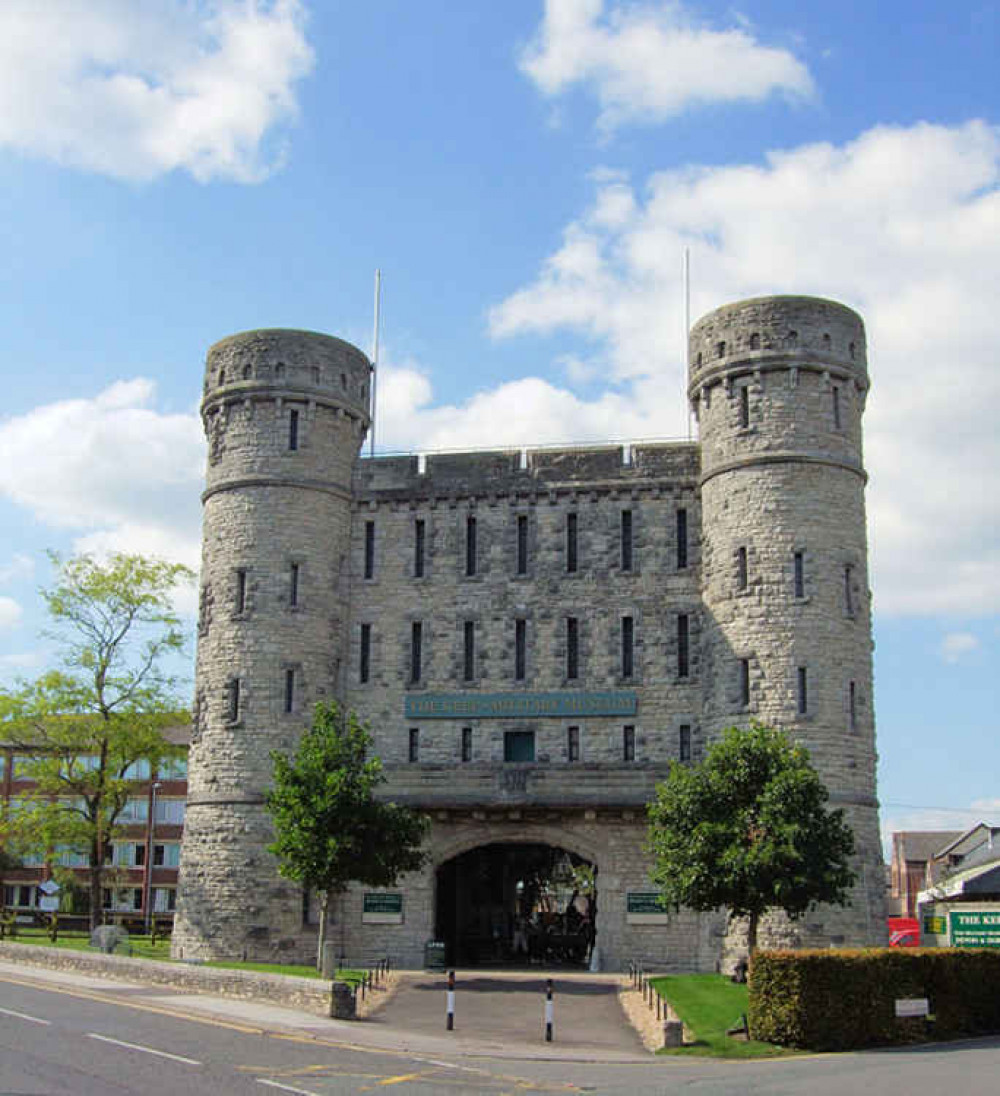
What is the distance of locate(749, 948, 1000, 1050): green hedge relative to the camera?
70.0 feet

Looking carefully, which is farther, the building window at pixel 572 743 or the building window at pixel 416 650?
the building window at pixel 416 650

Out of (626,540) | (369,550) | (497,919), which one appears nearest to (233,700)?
(369,550)

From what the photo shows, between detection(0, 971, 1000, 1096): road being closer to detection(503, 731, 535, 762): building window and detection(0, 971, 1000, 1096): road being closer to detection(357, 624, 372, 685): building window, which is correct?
detection(503, 731, 535, 762): building window

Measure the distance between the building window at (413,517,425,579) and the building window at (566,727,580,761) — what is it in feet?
21.1

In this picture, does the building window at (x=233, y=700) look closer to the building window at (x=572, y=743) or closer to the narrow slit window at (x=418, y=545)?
the narrow slit window at (x=418, y=545)

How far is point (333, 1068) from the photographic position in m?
17.0

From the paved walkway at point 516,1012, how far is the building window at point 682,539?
452 inches

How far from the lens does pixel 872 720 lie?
34.8 metres

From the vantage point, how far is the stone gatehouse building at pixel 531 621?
1355 inches

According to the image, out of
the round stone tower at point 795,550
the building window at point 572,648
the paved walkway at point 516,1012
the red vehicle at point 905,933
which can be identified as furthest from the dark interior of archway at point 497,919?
the red vehicle at point 905,933

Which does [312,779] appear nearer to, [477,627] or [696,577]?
[477,627]

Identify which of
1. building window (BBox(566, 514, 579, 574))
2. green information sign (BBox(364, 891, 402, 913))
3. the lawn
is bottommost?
the lawn

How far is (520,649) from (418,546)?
4499 mm

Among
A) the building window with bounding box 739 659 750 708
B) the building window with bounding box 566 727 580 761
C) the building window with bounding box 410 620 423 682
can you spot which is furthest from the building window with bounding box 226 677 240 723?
the building window with bounding box 739 659 750 708
